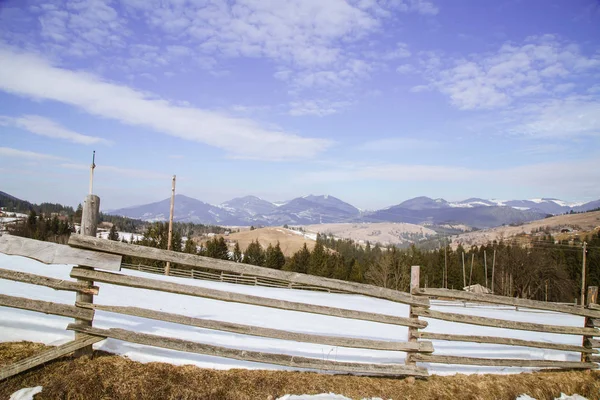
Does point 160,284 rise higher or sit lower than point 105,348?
higher

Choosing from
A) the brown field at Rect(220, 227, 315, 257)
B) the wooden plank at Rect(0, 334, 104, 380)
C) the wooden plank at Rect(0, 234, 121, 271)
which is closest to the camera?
the wooden plank at Rect(0, 334, 104, 380)

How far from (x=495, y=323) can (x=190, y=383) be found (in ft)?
19.7

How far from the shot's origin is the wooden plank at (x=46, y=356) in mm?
4363

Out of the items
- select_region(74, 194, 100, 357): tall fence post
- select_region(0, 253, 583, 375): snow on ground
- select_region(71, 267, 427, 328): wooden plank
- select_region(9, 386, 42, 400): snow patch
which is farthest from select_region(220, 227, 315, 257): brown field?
select_region(9, 386, 42, 400): snow patch

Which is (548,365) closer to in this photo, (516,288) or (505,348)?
(505,348)

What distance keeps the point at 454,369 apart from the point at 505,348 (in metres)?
3.64

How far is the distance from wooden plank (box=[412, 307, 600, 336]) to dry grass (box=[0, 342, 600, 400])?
1.07 meters

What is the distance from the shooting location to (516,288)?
64438 mm

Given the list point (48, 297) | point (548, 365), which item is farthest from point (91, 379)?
point (548, 365)

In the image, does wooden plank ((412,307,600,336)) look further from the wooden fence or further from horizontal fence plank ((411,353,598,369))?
horizontal fence plank ((411,353,598,369))

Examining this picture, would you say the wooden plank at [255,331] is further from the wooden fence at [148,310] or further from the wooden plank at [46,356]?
the wooden plank at [46,356]

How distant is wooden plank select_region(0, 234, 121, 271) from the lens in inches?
190

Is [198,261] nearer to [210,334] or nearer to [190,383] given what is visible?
[190,383]

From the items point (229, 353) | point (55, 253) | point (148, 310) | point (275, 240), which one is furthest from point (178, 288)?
point (275, 240)
